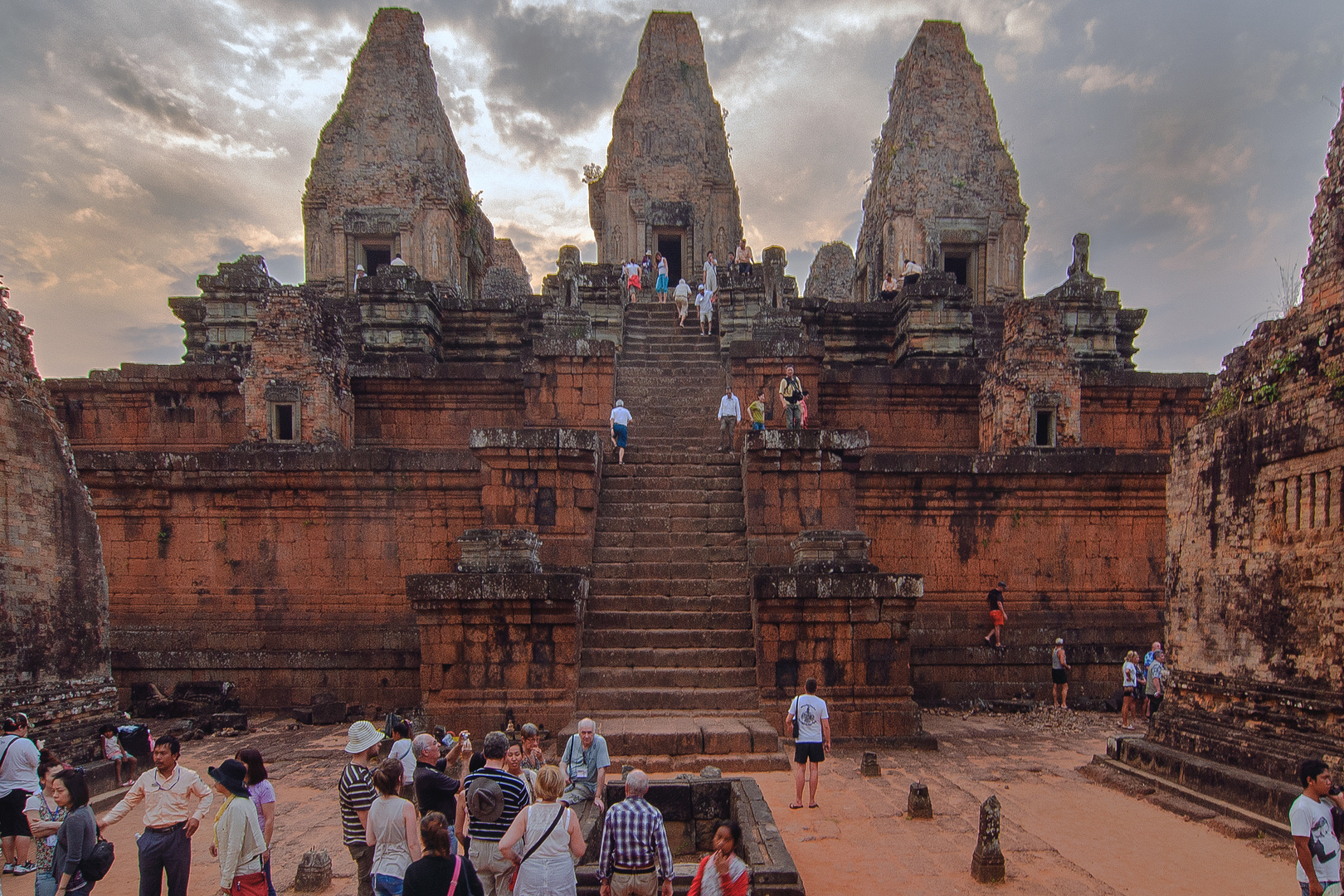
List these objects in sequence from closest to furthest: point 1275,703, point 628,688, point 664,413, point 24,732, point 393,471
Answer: point 24,732 → point 1275,703 → point 628,688 → point 393,471 → point 664,413

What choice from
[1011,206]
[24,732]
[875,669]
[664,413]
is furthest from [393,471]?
[1011,206]

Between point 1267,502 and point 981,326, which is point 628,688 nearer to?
point 1267,502

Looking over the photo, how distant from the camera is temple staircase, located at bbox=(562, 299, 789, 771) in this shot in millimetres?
6395

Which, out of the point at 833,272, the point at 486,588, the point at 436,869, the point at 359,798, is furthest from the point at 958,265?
the point at 436,869

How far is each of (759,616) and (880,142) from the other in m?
18.9

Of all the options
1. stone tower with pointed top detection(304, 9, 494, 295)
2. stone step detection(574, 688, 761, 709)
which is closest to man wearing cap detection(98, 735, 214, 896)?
stone step detection(574, 688, 761, 709)

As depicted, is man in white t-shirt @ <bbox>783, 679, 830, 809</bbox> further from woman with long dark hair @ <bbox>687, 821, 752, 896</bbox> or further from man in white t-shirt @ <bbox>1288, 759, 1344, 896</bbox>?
man in white t-shirt @ <bbox>1288, 759, 1344, 896</bbox>

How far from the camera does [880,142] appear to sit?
71.7ft

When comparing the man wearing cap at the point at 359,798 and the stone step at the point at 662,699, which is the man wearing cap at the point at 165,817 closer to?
the man wearing cap at the point at 359,798

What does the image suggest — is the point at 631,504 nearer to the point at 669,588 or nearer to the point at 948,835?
the point at 669,588

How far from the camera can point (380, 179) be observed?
62.5 feet

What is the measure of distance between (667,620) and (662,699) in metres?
0.97

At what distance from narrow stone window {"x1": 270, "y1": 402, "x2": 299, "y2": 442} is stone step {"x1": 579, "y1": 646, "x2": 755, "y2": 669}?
21.4 ft

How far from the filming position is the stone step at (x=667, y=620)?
7.76 meters
